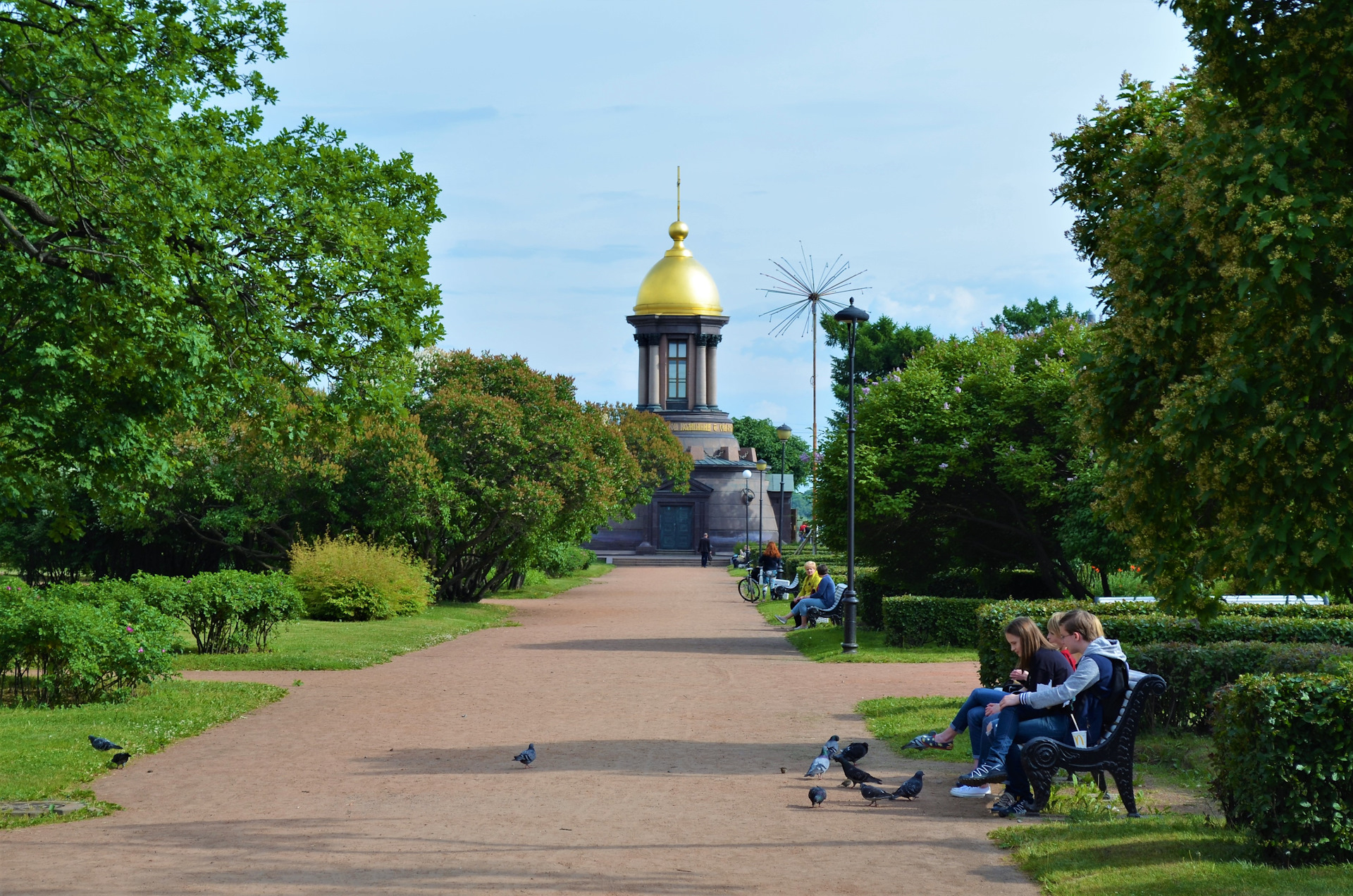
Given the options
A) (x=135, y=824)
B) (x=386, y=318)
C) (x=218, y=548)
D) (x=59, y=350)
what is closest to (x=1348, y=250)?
(x=135, y=824)

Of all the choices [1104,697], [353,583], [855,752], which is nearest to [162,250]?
[855,752]

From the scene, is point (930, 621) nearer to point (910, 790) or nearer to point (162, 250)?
point (910, 790)

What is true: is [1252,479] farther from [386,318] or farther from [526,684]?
[526,684]

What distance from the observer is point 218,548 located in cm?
3231

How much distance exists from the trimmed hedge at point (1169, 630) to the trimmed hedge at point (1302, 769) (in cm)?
500

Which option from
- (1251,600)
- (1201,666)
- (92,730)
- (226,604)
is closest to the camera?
(1201,666)

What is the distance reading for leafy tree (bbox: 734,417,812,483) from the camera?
11744 centimetres

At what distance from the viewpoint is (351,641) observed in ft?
69.2

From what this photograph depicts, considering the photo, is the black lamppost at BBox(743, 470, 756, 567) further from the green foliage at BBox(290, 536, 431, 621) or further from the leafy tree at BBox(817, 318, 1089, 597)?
the leafy tree at BBox(817, 318, 1089, 597)

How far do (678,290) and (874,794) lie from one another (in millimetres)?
68564

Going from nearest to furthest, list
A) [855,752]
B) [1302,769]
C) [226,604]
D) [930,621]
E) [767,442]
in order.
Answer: [1302,769] → [855,752] → [226,604] → [930,621] → [767,442]

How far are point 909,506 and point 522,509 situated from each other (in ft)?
36.2

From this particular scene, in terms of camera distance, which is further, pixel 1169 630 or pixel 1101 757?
pixel 1169 630

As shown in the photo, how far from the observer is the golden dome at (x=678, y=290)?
75875 mm
